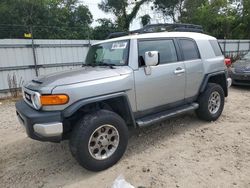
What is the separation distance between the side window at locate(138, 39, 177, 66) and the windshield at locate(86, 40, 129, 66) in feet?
0.87

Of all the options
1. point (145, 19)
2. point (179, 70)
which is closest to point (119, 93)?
point (179, 70)

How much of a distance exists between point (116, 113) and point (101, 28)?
16.3 m

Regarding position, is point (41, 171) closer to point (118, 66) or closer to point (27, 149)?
point (27, 149)

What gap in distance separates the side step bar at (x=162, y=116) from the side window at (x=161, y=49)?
0.90 meters

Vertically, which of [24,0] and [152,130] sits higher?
[24,0]

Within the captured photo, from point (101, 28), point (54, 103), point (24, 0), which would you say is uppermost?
point (24, 0)

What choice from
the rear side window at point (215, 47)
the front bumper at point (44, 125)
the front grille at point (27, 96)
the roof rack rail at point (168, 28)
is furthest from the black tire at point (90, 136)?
the rear side window at point (215, 47)

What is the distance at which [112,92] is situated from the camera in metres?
3.49

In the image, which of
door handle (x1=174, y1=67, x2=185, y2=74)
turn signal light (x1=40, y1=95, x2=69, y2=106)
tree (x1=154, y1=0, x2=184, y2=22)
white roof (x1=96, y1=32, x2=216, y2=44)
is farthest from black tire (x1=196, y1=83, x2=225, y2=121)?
tree (x1=154, y1=0, x2=184, y2=22)

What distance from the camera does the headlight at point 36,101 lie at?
3.17 meters

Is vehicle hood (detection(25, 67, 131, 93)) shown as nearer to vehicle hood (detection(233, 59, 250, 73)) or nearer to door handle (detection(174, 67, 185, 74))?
door handle (detection(174, 67, 185, 74))

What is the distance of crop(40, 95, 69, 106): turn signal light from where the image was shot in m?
3.11

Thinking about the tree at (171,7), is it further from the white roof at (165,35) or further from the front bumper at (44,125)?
the front bumper at (44,125)

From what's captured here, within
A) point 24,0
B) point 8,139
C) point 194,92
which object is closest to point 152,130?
point 194,92
